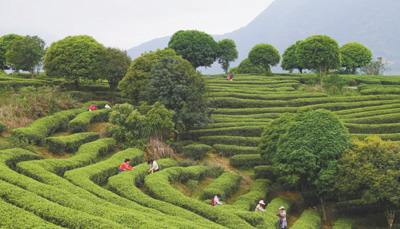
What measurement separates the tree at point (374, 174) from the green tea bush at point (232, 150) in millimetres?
8255

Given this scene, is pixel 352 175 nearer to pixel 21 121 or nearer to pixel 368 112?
pixel 368 112

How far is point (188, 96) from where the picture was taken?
24.0 metres

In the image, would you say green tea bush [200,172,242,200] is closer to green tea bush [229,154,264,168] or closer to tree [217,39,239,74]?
green tea bush [229,154,264,168]

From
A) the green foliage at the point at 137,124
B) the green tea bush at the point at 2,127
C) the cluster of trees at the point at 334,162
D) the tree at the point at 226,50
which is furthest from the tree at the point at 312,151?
the tree at the point at 226,50

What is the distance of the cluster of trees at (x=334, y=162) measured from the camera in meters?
15.3

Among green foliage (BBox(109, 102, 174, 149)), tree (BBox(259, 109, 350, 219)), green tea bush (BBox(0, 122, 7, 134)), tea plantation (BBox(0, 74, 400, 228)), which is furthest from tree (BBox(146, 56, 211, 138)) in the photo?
green tea bush (BBox(0, 122, 7, 134))

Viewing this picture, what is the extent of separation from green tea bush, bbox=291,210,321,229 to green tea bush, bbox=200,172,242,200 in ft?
13.7

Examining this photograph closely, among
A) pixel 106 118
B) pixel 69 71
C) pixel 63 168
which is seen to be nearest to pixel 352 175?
pixel 63 168

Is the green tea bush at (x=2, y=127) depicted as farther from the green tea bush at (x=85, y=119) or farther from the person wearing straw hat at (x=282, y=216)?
the person wearing straw hat at (x=282, y=216)

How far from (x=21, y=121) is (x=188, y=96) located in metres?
11.5

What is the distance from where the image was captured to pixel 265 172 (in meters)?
20.8

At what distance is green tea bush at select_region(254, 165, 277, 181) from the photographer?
68.1 ft

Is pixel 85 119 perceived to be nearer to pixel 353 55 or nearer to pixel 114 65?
pixel 114 65

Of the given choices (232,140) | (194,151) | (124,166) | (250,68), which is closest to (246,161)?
(232,140)
